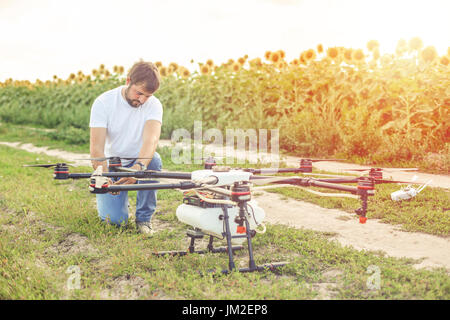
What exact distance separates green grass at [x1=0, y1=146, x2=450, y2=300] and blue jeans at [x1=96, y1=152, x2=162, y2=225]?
0.12 m

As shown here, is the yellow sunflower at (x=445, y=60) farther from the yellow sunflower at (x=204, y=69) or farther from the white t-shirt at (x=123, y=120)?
the yellow sunflower at (x=204, y=69)

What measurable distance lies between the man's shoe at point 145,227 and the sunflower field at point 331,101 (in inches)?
167

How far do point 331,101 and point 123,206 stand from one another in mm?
5599

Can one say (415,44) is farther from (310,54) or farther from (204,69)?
Answer: (204,69)

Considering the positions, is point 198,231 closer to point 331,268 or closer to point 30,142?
point 331,268

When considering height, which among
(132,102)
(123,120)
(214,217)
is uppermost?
(132,102)

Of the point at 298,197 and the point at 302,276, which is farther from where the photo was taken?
the point at 298,197

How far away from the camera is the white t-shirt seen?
4.49 m

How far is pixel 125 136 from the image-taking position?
458 centimetres

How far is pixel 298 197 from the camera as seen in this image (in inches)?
227

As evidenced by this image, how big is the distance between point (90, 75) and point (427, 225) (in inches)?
582

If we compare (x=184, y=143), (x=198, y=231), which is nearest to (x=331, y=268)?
(x=198, y=231)

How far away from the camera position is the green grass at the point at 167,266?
2.99 meters

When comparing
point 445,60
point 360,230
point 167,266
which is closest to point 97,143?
point 167,266
